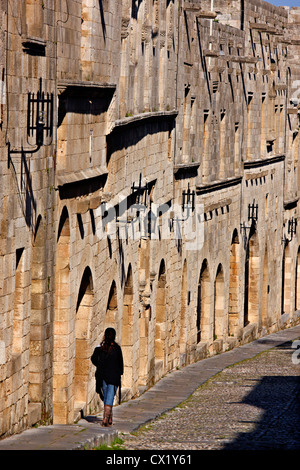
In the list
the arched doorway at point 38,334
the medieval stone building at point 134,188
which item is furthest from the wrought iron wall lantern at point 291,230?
the arched doorway at point 38,334

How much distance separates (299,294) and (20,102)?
33694 mm

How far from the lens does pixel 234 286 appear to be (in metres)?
35.2

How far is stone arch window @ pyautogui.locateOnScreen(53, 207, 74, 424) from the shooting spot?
54.3 ft

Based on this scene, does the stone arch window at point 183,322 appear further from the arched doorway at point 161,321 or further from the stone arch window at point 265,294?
the stone arch window at point 265,294

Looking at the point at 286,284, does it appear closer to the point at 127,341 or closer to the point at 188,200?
the point at 188,200

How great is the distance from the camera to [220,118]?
33344 millimetres

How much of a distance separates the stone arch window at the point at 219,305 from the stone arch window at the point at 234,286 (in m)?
1.70

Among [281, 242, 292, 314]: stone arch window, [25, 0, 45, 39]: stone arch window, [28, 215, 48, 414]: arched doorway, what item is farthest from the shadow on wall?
[281, 242, 292, 314]: stone arch window

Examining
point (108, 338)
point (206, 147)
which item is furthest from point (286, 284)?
point (108, 338)

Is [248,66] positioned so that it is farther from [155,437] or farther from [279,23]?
[155,437]

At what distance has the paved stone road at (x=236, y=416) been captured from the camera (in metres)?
15.2

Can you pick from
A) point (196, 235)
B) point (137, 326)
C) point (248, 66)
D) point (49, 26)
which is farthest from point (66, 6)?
point (248, 66)

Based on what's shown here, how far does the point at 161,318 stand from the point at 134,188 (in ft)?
17.3

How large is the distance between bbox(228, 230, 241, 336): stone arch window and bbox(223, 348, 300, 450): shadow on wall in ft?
32.1
